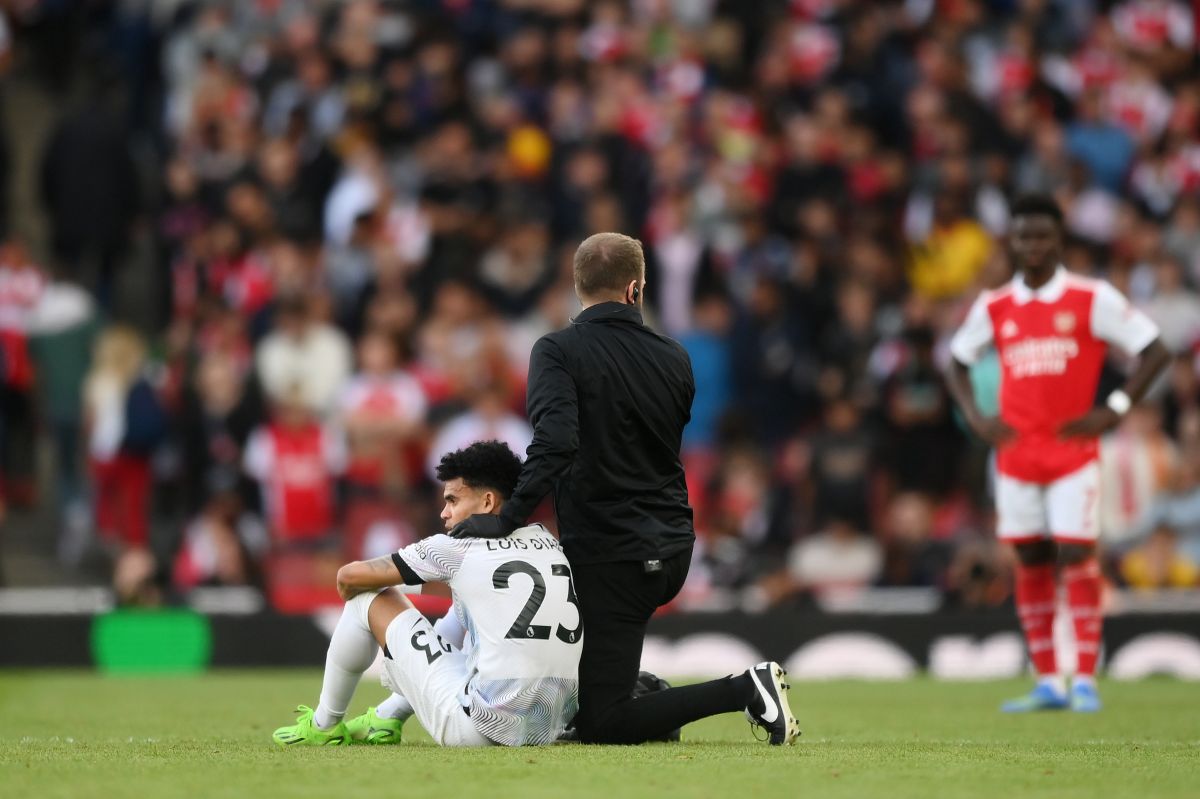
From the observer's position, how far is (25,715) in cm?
1022

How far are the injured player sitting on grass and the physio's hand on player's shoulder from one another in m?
0.03

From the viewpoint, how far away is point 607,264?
7.75m

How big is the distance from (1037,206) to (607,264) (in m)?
3.36

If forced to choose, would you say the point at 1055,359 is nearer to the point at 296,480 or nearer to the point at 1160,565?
the point at 1160,565

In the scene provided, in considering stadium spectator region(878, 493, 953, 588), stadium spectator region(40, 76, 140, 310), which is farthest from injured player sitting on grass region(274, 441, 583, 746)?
stadium spectator region(40, 76, 140, 310)

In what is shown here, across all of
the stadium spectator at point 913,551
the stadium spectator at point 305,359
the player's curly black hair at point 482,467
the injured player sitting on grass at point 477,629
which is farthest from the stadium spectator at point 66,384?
the player's curly black hair at point 482,467

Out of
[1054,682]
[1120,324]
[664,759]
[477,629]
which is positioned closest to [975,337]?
[1120,324]

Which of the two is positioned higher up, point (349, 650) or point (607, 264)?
point (607, 264)

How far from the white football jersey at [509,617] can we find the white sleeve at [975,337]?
3.91m

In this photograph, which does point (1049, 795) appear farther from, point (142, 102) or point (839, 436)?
point (142, 102)

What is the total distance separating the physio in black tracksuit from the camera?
7.49 meters

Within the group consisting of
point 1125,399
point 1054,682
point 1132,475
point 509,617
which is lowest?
point 1054,682

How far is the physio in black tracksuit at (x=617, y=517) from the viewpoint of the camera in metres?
7.49

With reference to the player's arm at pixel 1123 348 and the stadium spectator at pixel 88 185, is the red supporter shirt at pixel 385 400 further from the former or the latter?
the player's arm at pixel 1123 348
